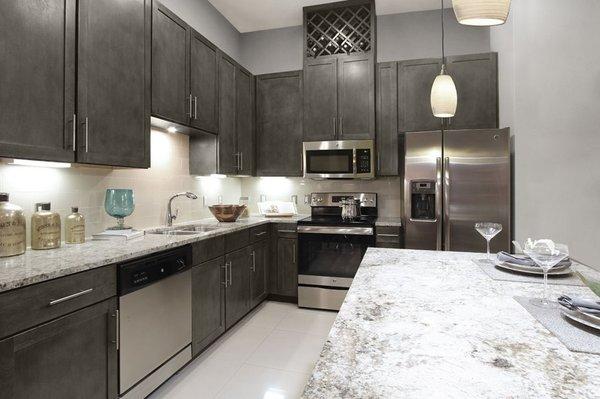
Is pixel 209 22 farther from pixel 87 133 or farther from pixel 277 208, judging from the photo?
pixel 87 133

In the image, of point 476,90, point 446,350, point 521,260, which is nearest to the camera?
point 446,350

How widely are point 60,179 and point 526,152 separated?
361 cm

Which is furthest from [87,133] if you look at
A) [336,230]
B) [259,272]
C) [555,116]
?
[555,116]

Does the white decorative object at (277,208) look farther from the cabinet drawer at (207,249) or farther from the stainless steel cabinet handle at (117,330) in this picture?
the stainless steel cabinet handle at (117,330)

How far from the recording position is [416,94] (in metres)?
3.53

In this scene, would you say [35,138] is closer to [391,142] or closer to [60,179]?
[60,179]

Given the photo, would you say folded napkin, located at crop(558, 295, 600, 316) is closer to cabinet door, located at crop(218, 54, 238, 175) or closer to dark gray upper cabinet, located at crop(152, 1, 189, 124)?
dark gray upper cabinet, located at crop(152, 1, 189, 124)

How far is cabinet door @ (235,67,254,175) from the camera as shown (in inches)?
143

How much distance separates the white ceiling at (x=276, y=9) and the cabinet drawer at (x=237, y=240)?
100 inches

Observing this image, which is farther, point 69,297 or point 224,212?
point 224,212

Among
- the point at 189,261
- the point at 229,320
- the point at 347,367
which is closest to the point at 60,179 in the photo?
the point at 189,261

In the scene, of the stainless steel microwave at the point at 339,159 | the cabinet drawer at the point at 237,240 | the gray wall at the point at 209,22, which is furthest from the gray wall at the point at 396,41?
the cabinet drawer at the point at 237,240

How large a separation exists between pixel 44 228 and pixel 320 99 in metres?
2.86

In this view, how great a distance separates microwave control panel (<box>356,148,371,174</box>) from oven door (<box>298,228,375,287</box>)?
0.74 meters
